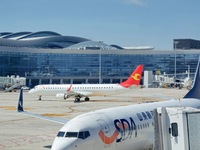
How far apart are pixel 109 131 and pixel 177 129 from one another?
19.4 feet

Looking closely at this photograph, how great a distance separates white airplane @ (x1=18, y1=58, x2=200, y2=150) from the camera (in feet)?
66.6

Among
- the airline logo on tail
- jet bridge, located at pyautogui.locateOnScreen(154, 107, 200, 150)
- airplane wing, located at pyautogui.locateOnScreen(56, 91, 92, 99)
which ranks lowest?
airplane wing, located at pyautogui.locateOnScreen(56, 91, 92, 99)

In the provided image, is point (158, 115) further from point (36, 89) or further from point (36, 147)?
point (36, 89)

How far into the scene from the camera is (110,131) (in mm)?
21906

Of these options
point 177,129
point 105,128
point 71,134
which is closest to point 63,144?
point 71,134

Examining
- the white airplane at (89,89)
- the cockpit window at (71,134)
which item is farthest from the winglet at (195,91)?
the white airplane at (89,89)

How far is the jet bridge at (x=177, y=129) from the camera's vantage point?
16.1 m

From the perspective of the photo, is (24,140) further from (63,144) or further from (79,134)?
(63,144)

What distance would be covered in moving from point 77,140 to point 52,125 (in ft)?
94.4

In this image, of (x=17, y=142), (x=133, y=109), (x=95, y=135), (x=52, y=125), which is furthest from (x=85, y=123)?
(x=52, y=125)

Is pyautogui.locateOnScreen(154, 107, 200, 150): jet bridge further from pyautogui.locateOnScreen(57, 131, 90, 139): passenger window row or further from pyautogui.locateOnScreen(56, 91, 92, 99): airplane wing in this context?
pyautogui.locateOnScreen(56, 91, 92, 99): airplane wing

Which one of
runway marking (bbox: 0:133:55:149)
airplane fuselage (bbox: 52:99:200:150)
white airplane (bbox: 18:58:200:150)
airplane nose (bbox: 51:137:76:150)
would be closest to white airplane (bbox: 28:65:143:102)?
runway marking (bbox: 0:133:55:149)

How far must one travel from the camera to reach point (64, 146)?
1970cm

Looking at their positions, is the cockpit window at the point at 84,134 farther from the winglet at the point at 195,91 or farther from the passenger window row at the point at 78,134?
the winglet at the point at 195,91
